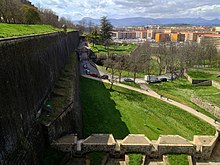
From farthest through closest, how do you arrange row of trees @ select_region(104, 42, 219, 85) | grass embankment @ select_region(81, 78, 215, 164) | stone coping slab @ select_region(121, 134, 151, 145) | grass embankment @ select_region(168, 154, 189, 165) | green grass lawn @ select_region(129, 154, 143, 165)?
row of trees @ select_region(104, 42, 219, 85), grass embankment @ select_region(81, 78, 215, 164), stone coping slab @ select_region(121, 134, 151, 145), grass embankment @ select_region(168, 154, 189, 165), green grass lawn @ select_region(129, 154, 143, 165)

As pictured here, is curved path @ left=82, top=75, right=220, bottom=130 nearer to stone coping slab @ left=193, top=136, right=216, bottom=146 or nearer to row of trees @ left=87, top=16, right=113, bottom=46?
stone coping slab @ left=193, top=136, right=216, bottom=146

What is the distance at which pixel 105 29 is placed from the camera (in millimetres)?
60812

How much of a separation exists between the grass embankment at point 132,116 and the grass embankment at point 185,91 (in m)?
3.53

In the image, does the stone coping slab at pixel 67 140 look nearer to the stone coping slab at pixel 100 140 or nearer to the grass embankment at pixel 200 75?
the stone coping slab at pixel 100 140

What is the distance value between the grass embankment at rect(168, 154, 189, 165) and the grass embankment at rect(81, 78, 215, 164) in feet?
16.2

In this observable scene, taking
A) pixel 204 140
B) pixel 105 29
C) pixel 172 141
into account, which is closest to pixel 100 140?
pixel 172 141

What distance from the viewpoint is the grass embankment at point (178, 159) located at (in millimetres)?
12511

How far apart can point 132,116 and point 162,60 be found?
30.4 meters

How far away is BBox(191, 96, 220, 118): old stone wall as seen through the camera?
25539 millimetres

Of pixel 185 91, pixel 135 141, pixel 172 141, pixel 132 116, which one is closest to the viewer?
pixel 135 141

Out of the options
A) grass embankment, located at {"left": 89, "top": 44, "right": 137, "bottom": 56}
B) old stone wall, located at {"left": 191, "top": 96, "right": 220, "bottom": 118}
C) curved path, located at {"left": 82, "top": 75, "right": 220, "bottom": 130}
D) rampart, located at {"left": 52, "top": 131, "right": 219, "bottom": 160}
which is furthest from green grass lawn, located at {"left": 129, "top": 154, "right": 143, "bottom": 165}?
grass embankment, located at {"left": 89, "top": 44, "right": 137, "bottom": 56}

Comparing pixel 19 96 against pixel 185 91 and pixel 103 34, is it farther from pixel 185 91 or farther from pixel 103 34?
pixel 103 34

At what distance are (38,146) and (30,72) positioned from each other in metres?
3.43

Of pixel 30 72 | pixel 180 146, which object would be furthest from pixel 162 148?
pixel 30 72
